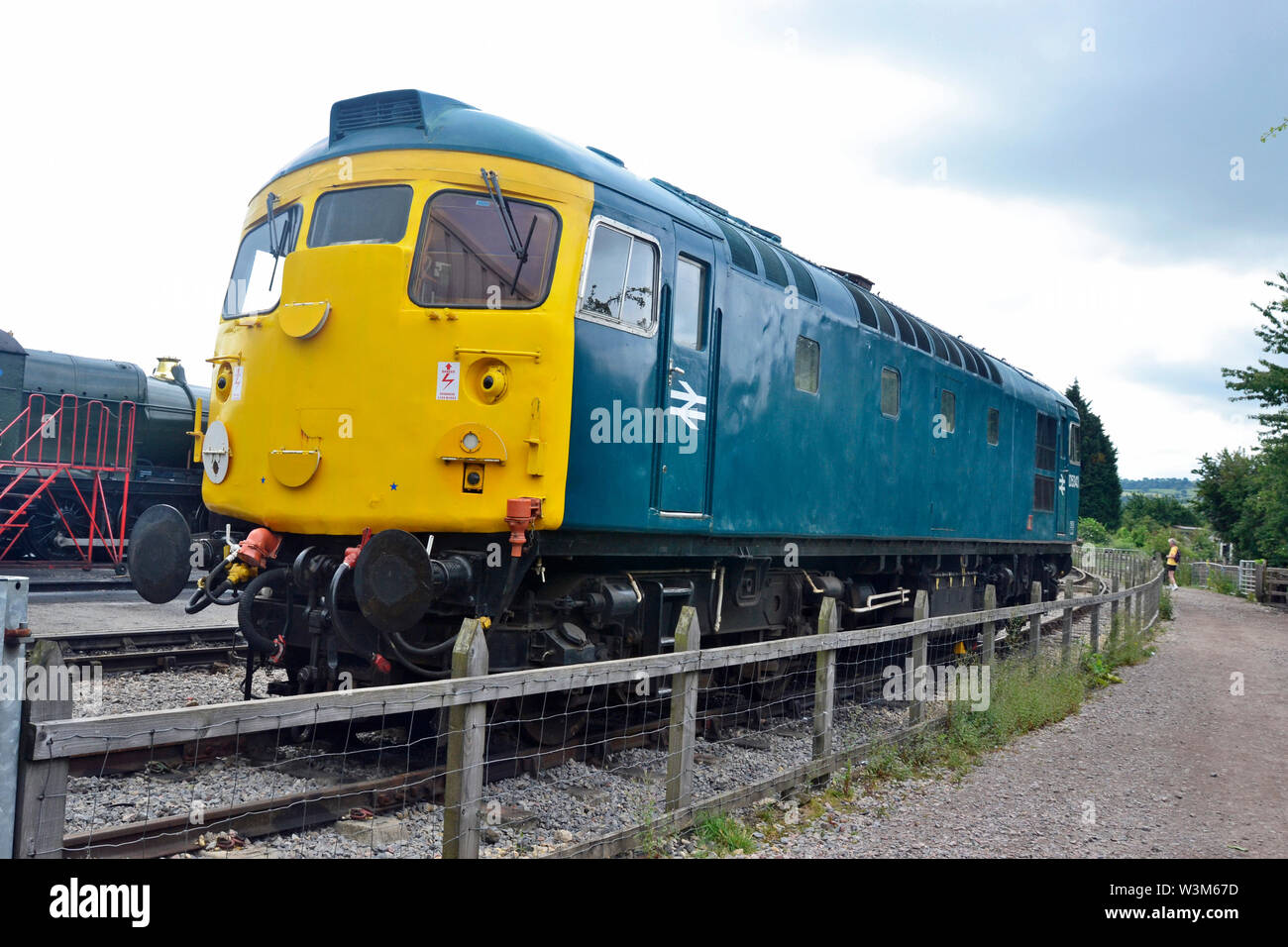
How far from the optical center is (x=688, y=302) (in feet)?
24.0

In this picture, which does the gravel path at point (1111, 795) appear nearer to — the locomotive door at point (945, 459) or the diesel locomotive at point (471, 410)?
the diesel locomotive at point (471, 410)

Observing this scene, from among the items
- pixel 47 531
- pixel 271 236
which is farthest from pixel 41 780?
pixel 47 531

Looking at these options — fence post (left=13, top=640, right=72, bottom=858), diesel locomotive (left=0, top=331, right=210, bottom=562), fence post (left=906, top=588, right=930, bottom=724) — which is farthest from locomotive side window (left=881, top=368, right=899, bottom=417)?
diesel locomotive (left=0, top=331, right=210, bottom=562)

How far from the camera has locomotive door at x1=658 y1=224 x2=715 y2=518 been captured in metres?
6.97

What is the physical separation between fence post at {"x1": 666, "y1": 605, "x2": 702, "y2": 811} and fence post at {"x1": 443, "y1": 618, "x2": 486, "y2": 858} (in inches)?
53.4

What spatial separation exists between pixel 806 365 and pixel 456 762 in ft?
18.8

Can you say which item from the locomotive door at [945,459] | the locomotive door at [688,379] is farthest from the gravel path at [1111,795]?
the locomotive door at [945,459]

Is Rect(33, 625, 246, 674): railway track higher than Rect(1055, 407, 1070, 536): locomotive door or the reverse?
the reverse

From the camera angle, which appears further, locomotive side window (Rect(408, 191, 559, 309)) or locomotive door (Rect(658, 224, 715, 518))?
locomotive door (Rect(658, 224, 715, 518))

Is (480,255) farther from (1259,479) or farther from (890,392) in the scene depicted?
(1259,479)

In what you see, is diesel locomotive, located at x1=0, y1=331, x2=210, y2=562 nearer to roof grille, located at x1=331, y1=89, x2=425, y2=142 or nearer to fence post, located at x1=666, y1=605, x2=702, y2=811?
roof grille, located at x1=331, y1=89, x2=425, y2=142

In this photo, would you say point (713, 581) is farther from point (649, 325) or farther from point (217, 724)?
point (217, 724)

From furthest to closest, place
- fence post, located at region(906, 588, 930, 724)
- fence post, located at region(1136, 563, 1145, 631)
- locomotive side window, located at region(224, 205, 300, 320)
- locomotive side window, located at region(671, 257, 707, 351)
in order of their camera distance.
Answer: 1. fence post, located at region(1136, 563, 1145, 631)
2. fence post, located at region(906, 588, 930, 724)
3. locomotive side window, located at region(671, 257, 707, 351)
4. locomotive side window, located at region(224, 205, 300, 320)

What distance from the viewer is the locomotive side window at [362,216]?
243 inches
